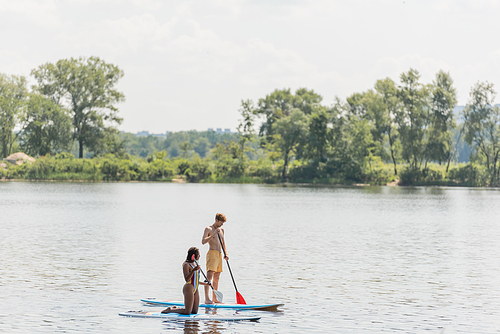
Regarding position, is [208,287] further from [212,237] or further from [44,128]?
[44,128]

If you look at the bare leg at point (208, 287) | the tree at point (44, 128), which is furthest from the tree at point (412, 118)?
the bare leg at point (208, 287)

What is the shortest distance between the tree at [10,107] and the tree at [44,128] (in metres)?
1.97

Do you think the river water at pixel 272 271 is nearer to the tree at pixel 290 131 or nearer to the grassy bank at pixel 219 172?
the grassy bank at pixel 219 172

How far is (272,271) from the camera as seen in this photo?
25438 mm

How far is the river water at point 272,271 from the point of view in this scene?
17125 millimetres

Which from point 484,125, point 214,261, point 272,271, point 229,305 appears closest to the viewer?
point 229,305

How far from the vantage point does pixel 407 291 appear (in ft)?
71.5

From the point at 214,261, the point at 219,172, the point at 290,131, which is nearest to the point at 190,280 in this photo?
the point at 214,261

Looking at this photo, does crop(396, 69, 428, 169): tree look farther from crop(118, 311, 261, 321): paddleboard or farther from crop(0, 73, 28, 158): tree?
crop(118, 311, 261, 321): paddleboard

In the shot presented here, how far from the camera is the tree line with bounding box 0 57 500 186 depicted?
122062 mm

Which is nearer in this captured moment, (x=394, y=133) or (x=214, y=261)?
(x=214, y=261)

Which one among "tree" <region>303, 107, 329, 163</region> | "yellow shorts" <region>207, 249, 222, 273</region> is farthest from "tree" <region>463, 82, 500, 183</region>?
"yellow shorts" <region>207, 249, 222, 273</region>

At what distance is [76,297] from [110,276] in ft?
Result: 12.6

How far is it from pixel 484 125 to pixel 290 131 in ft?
118
